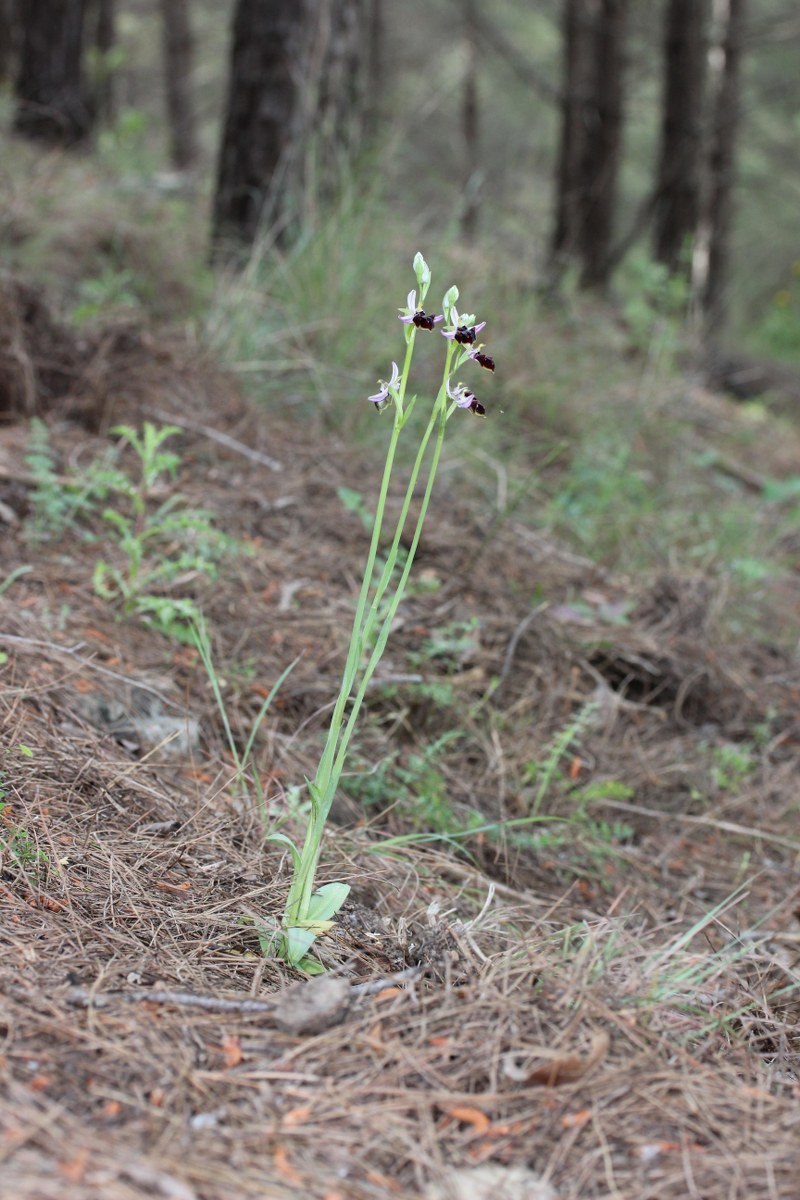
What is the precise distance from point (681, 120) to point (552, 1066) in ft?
28.5

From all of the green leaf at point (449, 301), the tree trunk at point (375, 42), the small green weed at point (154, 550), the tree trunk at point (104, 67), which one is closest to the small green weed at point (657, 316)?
the small green weed at point (154, 550)

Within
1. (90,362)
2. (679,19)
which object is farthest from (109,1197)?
(679,19)

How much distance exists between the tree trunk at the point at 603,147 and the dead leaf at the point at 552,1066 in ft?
24.0

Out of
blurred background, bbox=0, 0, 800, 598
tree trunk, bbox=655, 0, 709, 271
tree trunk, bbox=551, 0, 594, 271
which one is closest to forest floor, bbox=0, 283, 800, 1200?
blurred background, bbox=0, 0, 800, 598

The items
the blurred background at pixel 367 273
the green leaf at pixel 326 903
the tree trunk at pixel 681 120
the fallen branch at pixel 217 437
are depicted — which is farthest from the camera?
the tree trunk at pixel 681 120

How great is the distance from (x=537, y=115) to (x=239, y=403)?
14.9 metres

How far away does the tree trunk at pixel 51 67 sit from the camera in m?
7.93

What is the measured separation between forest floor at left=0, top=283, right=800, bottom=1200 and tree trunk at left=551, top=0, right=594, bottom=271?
503 centimetres

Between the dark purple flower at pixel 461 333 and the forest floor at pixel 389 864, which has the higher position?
the dark purple flower at pixel 461 333

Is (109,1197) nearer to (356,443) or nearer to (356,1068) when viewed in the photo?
(356,1068)

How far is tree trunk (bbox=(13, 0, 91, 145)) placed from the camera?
7930 mm

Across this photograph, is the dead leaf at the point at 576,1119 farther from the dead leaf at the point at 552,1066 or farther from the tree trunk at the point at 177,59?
the tree trunk at the point at 177,59

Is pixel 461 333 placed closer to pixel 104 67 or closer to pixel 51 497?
pixel 51 497

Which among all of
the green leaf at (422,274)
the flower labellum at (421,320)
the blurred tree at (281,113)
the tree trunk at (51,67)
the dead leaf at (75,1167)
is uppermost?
the tree trunk at (51,67)
